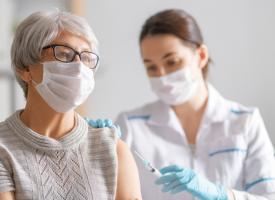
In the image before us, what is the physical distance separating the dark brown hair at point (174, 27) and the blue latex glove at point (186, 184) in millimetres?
578

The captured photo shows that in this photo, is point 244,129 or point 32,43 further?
point 244,129

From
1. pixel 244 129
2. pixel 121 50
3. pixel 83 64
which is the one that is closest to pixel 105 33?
pixel 121 50

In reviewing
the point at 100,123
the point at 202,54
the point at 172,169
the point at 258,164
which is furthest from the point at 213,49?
the point at 100,123

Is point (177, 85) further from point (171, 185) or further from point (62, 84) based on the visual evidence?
point (62, 84)

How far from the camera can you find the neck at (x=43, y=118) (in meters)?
1.43

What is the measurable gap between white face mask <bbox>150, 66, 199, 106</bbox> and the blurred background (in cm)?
73

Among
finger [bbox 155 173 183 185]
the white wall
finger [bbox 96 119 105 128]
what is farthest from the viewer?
the white wall

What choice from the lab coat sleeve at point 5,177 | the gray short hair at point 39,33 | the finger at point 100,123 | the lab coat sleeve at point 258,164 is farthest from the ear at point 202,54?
the lab coat sleeve at point 5,177

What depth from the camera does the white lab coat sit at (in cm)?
201

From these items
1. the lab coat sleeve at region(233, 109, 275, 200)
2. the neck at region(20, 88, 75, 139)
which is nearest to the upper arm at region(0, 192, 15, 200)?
the neck at region(20, 88, 75, 139)

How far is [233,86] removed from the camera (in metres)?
2.80

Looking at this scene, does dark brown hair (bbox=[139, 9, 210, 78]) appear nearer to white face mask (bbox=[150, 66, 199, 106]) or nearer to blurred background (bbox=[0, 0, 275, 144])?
white face mask (bbox=[150, 66, 199, 106])

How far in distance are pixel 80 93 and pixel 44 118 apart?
120 millimetres

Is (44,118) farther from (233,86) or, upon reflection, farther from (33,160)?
(233,86)
